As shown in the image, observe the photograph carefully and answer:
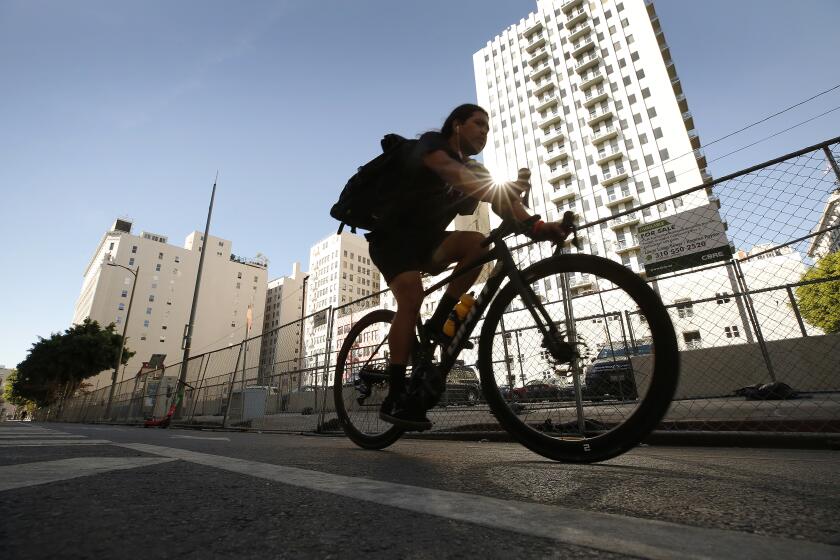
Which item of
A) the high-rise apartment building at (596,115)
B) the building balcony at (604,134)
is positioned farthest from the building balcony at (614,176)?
the building balcony at (604,134)

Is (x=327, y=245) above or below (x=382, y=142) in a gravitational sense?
above

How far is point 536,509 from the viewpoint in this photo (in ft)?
2.68

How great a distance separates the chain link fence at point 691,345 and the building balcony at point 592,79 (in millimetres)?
47728

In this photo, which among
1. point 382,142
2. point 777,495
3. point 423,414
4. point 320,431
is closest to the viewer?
point 777,495

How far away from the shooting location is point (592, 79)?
157 feet

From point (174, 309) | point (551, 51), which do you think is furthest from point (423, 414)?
point (174, 309)

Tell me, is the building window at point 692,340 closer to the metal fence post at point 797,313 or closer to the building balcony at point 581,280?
the metal fence post at point 797,313

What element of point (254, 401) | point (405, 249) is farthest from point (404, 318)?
point (254, 401)

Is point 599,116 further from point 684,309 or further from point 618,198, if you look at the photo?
point 684,309

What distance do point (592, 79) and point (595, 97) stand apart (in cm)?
282

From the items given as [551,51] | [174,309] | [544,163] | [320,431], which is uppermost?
[551,51]

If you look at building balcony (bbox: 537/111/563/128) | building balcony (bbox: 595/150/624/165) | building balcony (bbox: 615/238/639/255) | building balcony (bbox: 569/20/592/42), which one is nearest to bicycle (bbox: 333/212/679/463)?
building balcony (bbox: 615/238/639/255)

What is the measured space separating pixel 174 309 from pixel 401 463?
81.1m

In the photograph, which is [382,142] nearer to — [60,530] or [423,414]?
[423,414]
